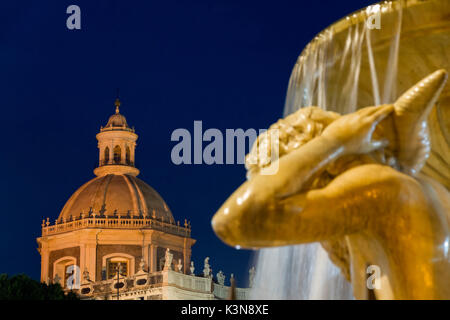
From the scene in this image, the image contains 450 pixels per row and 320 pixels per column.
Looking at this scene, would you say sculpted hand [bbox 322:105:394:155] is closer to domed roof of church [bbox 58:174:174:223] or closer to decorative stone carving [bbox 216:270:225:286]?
decorative stone carving [bbox 216:270:225:286]

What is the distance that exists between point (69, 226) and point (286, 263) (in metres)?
51.0

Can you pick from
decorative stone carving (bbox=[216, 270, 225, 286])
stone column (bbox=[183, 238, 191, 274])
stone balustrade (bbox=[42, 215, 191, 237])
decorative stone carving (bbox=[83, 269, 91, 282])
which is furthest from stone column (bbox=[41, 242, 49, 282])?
decorative stone carving (bbox=[216, 270, 225, 286])

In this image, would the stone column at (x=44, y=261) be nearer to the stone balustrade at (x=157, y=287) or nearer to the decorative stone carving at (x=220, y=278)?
the stone balustrade at (x=157, y=287)

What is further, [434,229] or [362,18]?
[362,18]

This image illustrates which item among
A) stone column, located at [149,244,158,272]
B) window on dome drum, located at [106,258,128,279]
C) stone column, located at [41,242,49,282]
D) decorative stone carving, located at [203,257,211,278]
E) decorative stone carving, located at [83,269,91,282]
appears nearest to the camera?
decorative stone carving, located at [203,257,211,278]

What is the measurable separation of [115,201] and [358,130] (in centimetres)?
5359

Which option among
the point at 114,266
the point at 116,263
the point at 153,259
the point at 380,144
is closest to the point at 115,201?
the point at 116,263

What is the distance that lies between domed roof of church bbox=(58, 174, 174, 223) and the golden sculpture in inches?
2063

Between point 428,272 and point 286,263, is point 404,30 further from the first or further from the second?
point 428,272

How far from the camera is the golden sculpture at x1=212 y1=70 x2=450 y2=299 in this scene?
10.8 ft

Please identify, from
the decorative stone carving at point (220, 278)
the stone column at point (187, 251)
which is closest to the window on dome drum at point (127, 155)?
the stone column at point (187, 251)
